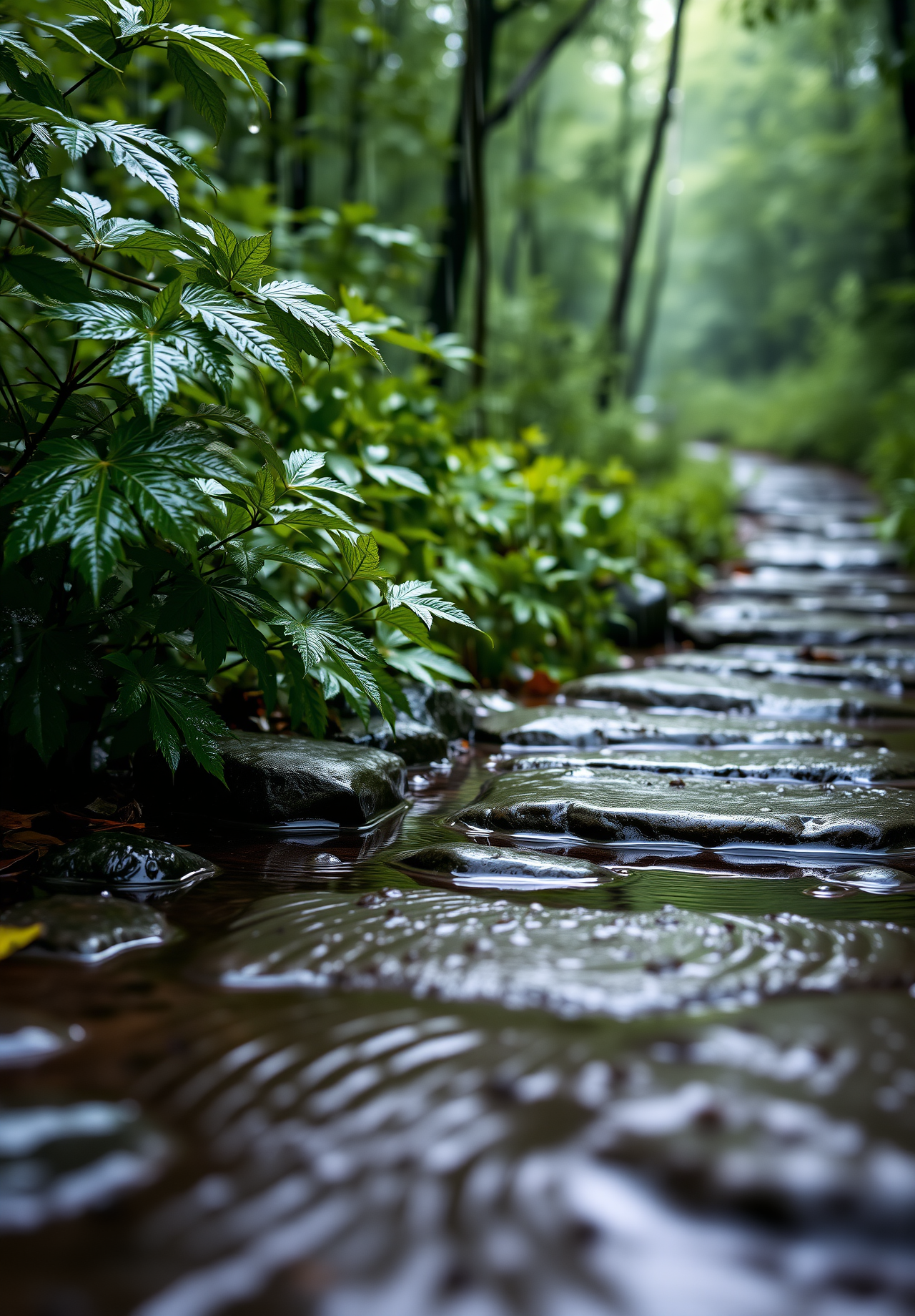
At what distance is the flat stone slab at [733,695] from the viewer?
11.1 ft

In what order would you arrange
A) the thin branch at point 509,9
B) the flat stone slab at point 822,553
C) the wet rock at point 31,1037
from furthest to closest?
the flat stone slab at point 822,553 → the thin branch at point 509,9 → the wet rock at point 31,1037

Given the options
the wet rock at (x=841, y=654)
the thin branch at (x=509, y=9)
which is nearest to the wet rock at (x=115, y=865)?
the wet rock at (x=841, y=654)

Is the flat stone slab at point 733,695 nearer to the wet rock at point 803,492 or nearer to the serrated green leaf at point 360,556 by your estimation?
the serrated green leaf at point 360,556

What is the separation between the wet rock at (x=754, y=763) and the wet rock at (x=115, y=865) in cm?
111

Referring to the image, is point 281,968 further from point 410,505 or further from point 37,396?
point 410,505

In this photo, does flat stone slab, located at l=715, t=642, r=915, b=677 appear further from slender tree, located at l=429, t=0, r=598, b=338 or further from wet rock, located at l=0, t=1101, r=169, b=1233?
wet rock, located at l=0, t=1101, r=169, b=1233

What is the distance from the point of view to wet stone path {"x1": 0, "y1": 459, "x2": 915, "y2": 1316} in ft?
2.60

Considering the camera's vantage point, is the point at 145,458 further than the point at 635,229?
No

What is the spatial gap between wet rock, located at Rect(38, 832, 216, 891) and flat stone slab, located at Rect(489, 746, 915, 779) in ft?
3.51

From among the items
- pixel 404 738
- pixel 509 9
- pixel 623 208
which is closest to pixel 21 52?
pixel 404 738

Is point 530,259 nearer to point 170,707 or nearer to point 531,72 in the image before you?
point 531,72

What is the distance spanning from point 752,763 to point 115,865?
167 centimetres

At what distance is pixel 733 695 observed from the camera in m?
3.43

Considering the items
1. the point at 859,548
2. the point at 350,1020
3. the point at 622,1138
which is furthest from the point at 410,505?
the point at 859,548
